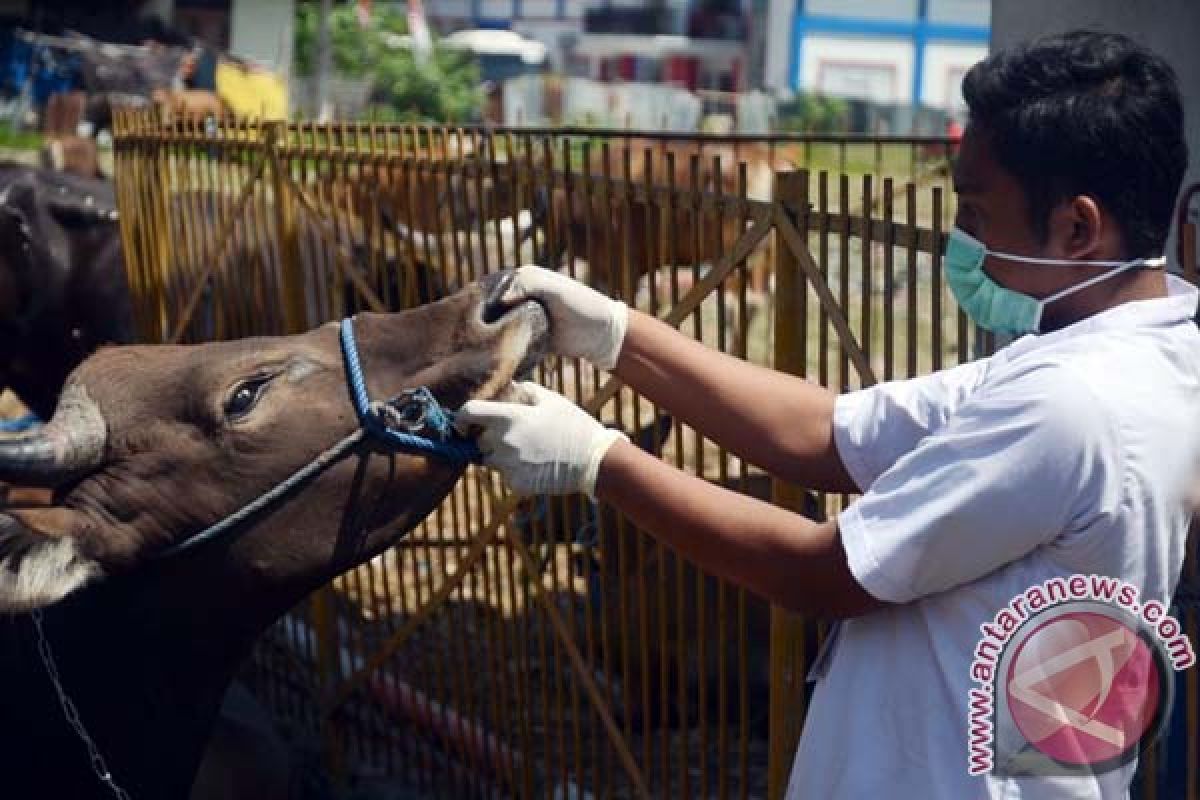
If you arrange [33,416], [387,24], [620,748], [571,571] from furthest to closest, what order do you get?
[387,24], [33,416], [571,571], [620,748]

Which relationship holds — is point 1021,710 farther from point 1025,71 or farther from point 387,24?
point 387,24

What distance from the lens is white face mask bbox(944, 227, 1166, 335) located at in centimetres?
260

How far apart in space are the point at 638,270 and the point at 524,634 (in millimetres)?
1268

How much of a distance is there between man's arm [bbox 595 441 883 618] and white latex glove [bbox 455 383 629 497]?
0.21 ft

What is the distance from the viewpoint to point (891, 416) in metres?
2.98

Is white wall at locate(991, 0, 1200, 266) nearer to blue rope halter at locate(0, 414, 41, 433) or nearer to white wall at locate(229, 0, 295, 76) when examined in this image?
blue rope halter at locate(0, 414, 41, 433)

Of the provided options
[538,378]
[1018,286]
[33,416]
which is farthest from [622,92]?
[1018,286]

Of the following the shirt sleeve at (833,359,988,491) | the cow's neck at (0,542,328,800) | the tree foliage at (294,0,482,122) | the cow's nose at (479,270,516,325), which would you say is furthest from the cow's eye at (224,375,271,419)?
the tree foliage at (294,0,482,122)

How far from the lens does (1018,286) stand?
2688mm

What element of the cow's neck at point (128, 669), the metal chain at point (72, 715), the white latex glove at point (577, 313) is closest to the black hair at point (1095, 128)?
the white latex glove at point (577, 313)

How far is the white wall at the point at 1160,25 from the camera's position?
5520 millimetres

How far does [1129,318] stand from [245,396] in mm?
1799

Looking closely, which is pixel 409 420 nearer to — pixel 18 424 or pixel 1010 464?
pixel 1010 464

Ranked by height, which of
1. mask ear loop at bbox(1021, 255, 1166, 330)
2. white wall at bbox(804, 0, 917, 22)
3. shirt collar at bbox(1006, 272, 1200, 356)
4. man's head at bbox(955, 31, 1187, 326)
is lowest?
shirt collar at bbox(1006, 272, 1200, 356)
